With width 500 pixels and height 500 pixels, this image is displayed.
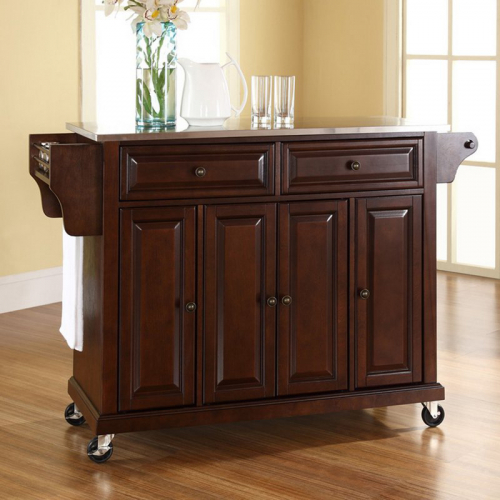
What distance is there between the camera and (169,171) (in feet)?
7.81

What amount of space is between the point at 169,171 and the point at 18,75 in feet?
6.43

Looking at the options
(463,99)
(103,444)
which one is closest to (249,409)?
(103,444)

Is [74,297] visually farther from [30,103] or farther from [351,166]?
[30,103]

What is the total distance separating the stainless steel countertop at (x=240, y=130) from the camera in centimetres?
234

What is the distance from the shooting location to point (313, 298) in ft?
8.47

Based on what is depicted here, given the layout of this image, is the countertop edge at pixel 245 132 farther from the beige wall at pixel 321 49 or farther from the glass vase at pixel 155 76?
the beige wall at pixel 321 49

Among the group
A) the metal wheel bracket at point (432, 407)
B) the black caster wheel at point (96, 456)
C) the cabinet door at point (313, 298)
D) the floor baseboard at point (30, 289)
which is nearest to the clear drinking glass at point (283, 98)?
the cabinet door at point (313, 298)

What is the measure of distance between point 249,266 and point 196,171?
298 mm

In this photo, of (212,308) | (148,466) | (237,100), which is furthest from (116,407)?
(237,100)

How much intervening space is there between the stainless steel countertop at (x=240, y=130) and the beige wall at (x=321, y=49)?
245cm

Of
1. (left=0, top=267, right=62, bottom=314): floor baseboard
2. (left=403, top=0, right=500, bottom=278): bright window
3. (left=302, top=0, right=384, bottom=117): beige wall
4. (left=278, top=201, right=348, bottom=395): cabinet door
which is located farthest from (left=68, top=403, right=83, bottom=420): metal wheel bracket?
(left=302, top=0, right=384, bottom=117): beige wall

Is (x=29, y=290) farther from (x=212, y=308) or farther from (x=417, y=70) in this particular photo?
(x=417, y=70)

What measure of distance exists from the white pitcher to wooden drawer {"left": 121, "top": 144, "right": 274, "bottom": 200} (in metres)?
0.20

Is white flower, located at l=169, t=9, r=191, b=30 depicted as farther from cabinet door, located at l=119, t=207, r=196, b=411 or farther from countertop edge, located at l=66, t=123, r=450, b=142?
cabinet door, located at l=119, t=207, r=196, b=411
